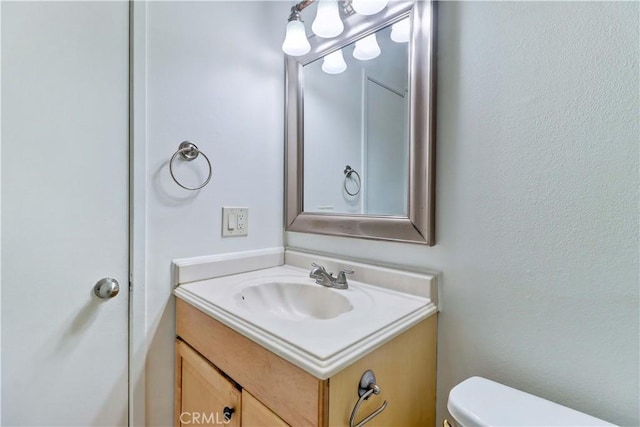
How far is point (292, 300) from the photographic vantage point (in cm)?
108

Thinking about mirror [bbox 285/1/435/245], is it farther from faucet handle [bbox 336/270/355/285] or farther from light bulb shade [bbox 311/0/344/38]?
faucet handle [bbox 336/270/355/285]

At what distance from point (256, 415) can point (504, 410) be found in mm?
560

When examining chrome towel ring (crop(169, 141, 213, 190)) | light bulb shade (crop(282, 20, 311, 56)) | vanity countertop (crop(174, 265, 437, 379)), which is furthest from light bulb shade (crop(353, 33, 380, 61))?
vanity countertop (crop(174, 265, 437, 379))

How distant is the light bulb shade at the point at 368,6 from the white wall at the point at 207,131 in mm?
475

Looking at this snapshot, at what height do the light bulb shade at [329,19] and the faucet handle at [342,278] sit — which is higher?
the light bulb shade at [329,19]

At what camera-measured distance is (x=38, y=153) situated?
76 cm

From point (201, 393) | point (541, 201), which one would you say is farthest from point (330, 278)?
point (541, 201)

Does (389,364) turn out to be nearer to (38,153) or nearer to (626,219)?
(626,219)

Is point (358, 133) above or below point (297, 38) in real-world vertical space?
below

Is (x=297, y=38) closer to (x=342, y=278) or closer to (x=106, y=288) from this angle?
(x=342, y=278)

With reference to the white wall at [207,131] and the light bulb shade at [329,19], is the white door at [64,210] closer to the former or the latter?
the white wall at [207,131]

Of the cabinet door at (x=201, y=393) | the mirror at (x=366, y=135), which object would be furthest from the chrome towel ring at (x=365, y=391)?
the mirror at (x=366, y=135)

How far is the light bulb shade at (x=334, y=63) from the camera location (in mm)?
1154

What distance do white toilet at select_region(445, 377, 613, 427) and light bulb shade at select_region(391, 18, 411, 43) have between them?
1.04 meters
